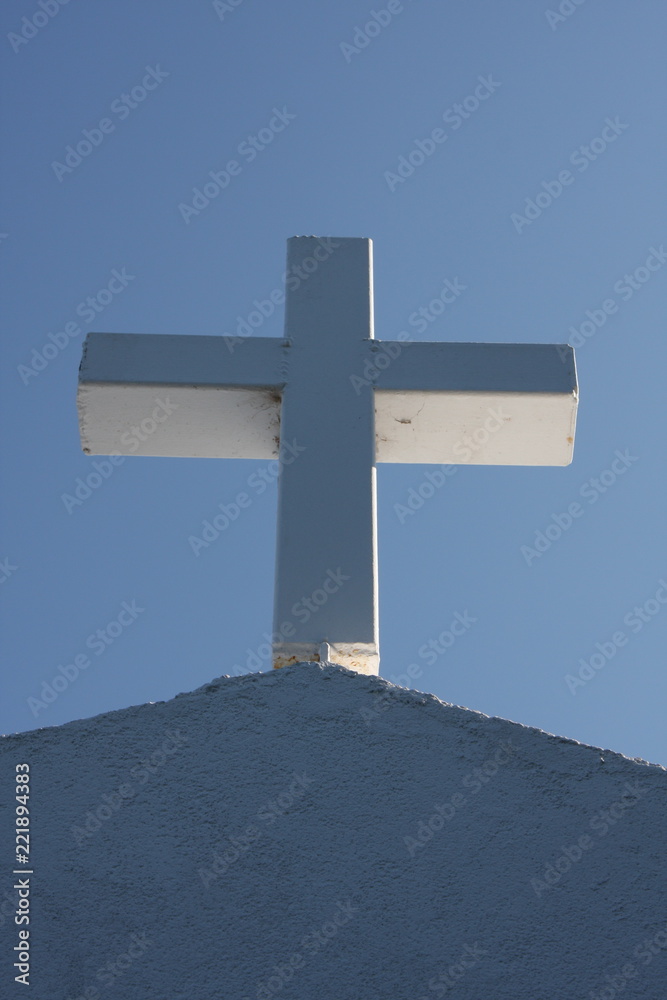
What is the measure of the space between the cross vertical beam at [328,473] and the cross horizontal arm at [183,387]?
0.40 ft

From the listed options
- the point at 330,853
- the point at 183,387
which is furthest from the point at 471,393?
the point at 330,853

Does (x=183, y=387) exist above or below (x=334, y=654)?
above

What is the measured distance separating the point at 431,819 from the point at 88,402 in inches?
92.6

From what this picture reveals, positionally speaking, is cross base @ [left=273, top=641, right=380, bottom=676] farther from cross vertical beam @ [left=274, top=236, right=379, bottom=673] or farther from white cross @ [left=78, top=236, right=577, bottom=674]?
white cross @ [left=78, top=236, right=577, bottom=674]

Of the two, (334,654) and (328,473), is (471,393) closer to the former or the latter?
(328,473)

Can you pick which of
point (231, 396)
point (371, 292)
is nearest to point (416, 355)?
point (371, 292)

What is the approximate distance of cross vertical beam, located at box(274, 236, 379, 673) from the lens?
3.39 metres

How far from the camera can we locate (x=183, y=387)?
4.07m

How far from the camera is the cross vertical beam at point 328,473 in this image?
11.1 feet

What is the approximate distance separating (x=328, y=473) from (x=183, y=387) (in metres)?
0.65

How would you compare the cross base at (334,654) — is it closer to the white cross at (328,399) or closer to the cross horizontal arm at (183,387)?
the white cross at (328,399)

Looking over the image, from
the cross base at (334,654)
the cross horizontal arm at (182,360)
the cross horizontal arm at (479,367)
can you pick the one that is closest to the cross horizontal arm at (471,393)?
the cross horizontal arm at (479,367)

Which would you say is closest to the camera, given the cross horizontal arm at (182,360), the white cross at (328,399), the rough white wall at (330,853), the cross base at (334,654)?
the rough white wall at (330,853)

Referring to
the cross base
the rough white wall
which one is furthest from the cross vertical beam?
the rough white wall
